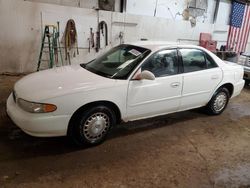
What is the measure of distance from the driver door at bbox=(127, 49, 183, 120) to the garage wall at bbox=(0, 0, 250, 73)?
369cm

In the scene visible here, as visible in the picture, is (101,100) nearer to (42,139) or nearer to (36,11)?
(42,139)

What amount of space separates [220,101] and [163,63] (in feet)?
5.16

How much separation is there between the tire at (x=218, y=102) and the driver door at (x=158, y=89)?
3.07 feet

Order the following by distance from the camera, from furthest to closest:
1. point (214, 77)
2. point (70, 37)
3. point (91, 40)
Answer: point (91, 40)
point (70, 37)
point (214, 77)

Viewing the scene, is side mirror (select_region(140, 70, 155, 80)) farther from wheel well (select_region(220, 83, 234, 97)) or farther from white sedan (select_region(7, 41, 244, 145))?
wheel well (select_region(220, 83, 234, 97))

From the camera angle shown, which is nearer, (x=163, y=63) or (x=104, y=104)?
(x=104, y=104)

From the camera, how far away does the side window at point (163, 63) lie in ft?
11.7

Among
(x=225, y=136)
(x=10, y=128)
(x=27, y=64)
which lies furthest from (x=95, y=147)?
(x=27, y=64)

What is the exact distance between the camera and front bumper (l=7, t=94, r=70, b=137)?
9.24ft

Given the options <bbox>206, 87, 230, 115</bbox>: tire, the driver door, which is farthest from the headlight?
<bbox>206, 87, 230, 115</bbox>: tire

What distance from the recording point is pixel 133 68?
3.42 metres

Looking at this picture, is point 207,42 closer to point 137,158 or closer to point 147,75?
point 147,75

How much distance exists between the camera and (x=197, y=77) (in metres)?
3.99

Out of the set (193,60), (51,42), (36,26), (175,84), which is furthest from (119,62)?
(36,26)
